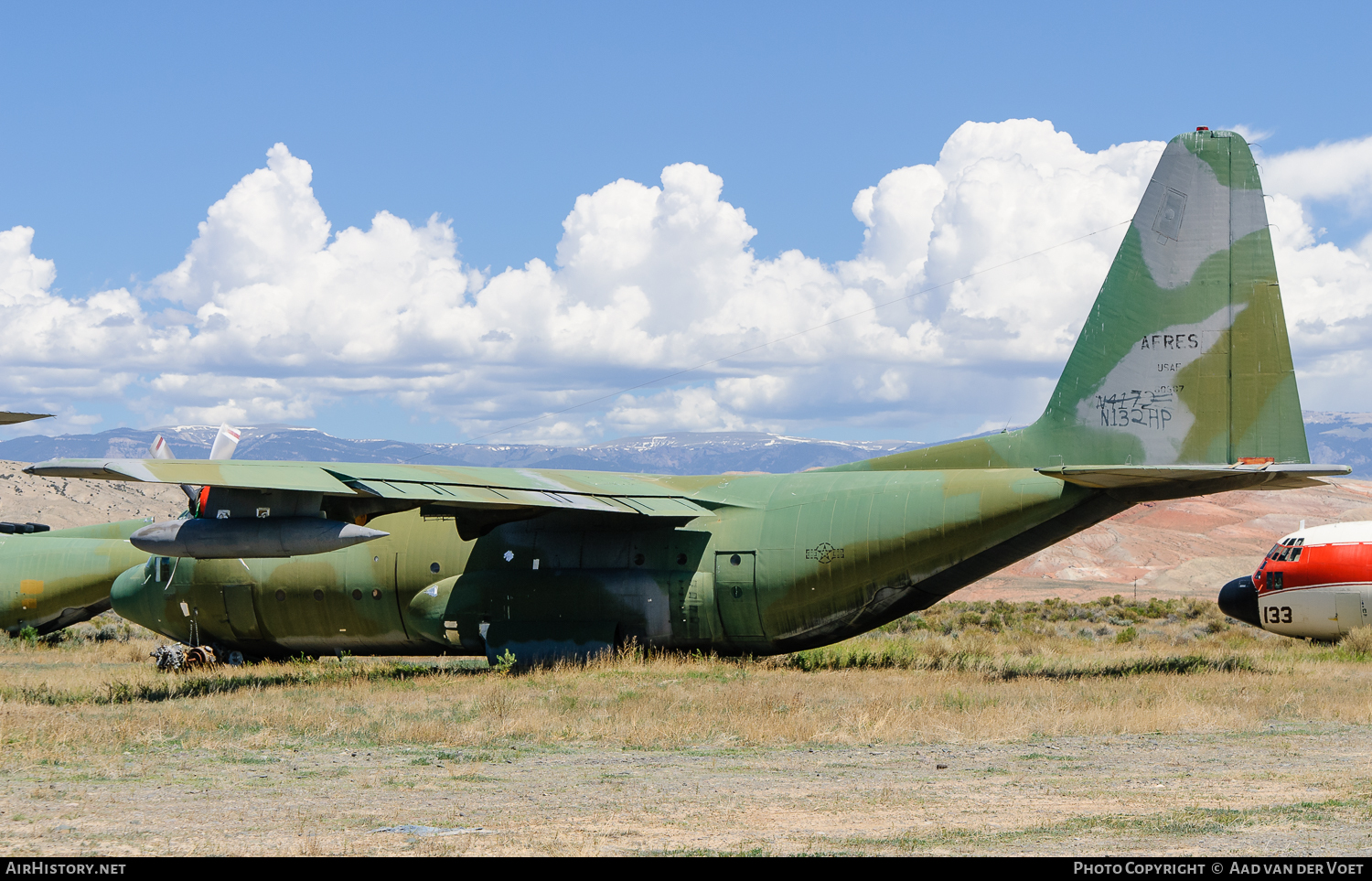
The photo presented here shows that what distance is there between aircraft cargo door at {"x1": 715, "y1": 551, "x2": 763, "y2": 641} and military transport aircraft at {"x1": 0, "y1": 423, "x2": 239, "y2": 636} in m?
13.8

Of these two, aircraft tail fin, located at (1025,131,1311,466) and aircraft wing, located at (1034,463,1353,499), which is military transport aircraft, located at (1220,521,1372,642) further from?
aircraft tail fin, located at (1025,131,1311,466)

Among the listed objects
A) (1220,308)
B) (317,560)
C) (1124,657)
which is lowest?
(1124,657)

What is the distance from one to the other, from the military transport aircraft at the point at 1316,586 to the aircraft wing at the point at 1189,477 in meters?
7.61

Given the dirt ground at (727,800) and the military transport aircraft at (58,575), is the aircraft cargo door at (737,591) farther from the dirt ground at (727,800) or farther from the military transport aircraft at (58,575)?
the military transport aircraft at (58,575)

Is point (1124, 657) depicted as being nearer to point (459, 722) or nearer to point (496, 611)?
point (496, 611)

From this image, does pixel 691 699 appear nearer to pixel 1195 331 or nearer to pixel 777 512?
pixel 777 512

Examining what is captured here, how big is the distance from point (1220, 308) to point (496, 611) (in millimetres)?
13482

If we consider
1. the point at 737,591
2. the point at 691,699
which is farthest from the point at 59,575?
the point at 691,699

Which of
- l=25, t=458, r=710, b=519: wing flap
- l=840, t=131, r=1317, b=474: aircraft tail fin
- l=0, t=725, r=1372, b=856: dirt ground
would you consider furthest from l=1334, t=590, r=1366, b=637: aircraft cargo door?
l=25, t=458, r=710, b=519: wing flap

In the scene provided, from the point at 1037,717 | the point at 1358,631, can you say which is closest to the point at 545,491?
the point at 1037,717

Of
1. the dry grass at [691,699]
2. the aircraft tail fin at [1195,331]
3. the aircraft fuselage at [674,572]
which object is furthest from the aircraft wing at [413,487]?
the aircraft tail fin at [1195,331]

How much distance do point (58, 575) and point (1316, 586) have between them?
2790 centimetres

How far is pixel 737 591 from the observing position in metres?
21.7

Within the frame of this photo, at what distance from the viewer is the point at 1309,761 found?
12.9 meters
